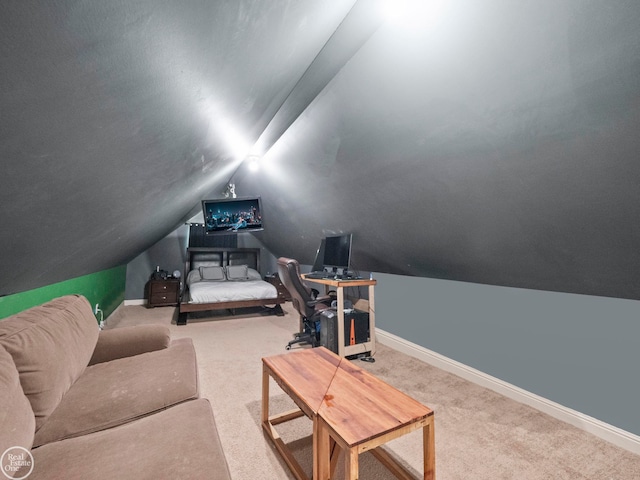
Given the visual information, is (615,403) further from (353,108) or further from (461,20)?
(353,108)

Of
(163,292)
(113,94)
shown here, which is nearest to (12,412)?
(113,94)

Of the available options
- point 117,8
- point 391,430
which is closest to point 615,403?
point 391,430

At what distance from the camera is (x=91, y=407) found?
136 cm

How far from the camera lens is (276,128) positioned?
284 cm

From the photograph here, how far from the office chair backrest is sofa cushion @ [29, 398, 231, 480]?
2.18 m

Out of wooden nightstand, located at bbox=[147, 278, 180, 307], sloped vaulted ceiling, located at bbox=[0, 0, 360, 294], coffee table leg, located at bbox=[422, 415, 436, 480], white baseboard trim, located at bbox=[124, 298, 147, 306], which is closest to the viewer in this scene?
sloped vaulted ceiling, located at bbox=[0, 0, 360, 294]

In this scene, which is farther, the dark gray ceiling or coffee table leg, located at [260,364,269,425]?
coffee table leg, located at [260,364,269,425]

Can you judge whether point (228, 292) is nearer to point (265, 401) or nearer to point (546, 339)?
point (265, 401)

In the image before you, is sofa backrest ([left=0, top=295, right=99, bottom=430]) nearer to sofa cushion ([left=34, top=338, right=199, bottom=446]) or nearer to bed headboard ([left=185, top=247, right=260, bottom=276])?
sofa cushion ([left=34, top=338, right=199, bottom=446])

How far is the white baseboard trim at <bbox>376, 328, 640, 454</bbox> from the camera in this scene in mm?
1856

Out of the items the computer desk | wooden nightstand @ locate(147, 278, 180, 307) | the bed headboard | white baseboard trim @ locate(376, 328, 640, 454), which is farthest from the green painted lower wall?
white baseboard trim @ locate(376, 328, 640, 454)

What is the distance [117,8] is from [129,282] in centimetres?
664

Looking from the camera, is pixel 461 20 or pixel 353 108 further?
pixel 353 108

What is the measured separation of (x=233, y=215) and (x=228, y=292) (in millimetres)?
1548
